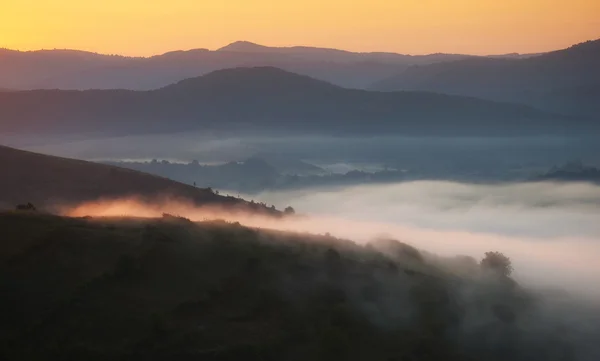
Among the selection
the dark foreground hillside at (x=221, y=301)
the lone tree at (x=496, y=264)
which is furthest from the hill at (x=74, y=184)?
the dark foreground hillside at (x=221, y=301)

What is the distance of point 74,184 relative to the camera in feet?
494

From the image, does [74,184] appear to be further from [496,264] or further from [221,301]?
[221,301]

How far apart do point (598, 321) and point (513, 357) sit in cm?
3398

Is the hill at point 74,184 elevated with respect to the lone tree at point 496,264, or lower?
elevated

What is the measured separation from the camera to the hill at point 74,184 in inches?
5536

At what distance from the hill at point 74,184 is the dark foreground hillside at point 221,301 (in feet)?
223

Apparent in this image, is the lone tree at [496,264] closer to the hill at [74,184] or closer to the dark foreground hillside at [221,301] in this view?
the dark foreground hillside at [221,301]

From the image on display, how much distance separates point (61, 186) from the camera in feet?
487

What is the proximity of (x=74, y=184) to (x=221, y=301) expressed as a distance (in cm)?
9310

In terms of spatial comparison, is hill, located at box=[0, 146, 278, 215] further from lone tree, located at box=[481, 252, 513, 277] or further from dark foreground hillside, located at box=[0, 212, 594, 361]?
dark foreground hillside, located at box=[0, 212, 594, 361]

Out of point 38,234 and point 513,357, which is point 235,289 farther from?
point 513,357

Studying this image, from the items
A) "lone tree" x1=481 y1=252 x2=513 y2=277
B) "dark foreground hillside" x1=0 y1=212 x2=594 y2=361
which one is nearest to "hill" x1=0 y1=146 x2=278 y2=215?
"lone tree" x1=481 y1=252 x2=513 y2=277

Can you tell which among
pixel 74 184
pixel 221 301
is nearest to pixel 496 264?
pixel 221 301

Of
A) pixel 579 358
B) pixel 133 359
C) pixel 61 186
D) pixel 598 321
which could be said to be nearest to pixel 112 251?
pixel 133 359
